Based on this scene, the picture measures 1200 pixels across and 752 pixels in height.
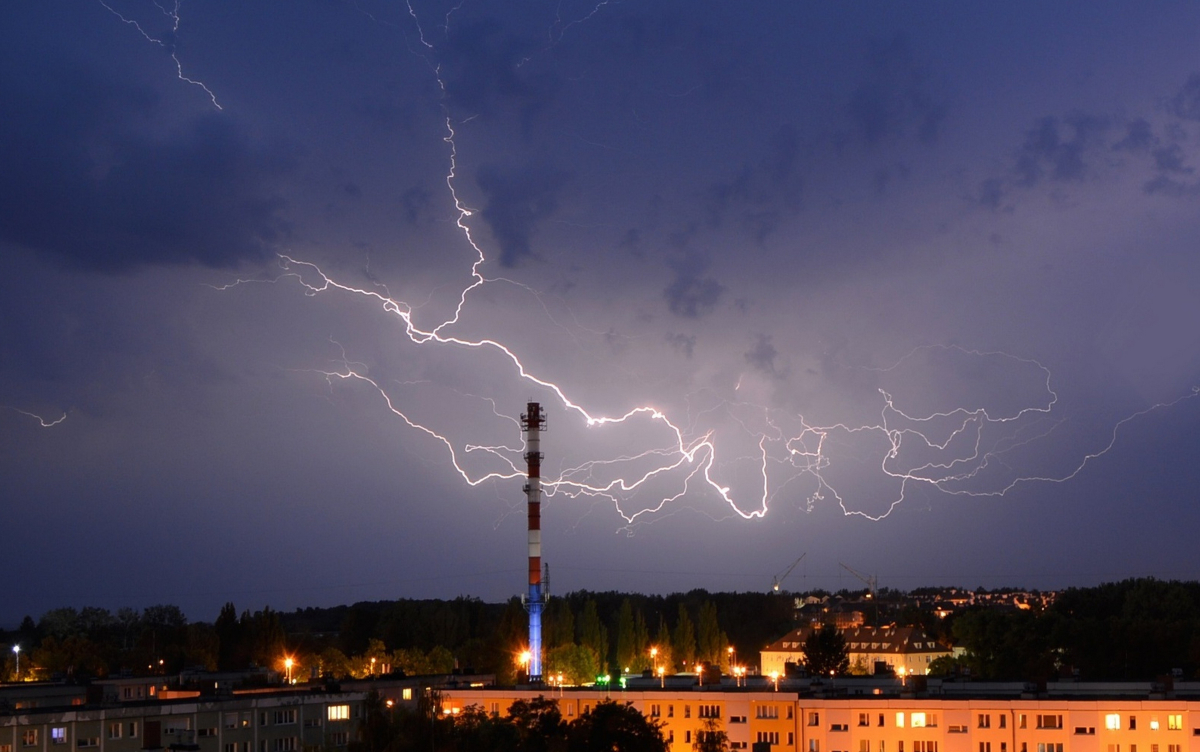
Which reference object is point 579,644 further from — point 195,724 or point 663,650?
point 195,724

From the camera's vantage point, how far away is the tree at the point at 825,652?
63.0 metres

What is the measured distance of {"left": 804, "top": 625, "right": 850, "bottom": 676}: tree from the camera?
207 ft

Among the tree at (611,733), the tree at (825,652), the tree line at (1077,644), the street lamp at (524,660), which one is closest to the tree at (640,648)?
the tree at (825,652)

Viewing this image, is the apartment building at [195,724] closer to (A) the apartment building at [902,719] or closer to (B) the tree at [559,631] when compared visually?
(A) the apartment building at [902,719]

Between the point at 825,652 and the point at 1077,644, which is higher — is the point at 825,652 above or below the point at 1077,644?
below

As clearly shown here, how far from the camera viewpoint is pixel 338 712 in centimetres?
3559

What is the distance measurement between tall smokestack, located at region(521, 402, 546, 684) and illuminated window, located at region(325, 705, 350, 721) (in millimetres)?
22560

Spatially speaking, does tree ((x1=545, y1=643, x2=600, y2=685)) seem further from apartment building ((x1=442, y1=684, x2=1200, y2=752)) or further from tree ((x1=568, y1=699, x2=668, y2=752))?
tree ((x1=568, y1=699, x2=668, y2=752))

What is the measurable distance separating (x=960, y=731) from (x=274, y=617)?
4465 centimetres

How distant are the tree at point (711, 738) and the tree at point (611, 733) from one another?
141 inches

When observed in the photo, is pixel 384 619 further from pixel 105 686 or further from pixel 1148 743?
pixel 1148 743

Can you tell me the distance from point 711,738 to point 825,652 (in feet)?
99.3

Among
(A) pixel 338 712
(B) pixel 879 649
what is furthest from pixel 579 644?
(A) pixel 338 712

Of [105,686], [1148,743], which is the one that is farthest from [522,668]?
[1148,743]
